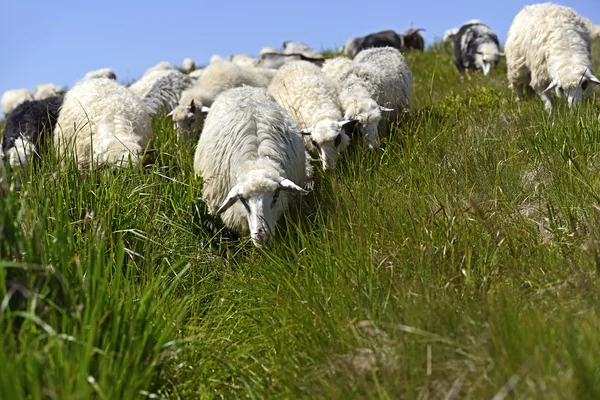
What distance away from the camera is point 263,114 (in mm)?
5316

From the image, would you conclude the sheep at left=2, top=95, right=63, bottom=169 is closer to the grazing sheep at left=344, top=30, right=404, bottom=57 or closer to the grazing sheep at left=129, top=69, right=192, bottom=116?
the grazing sheep at left=129, top=69, right=192, bottom=116

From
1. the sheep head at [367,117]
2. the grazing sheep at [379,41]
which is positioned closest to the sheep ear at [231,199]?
the sheep head at [367,117]

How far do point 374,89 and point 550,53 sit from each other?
2.16 meters

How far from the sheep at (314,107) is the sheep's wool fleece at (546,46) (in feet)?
8.49

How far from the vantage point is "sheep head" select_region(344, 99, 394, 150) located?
→ 6.28 metres

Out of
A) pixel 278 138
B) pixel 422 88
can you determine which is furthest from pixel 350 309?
pixel 422 88

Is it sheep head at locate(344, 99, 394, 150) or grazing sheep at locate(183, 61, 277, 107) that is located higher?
grazing sheep at locate(183, 61, 277, 107)

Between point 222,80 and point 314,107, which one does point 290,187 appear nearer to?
point 314,107

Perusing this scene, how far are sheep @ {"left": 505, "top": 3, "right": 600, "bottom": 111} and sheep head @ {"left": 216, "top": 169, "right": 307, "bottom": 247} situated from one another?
3.46 meters

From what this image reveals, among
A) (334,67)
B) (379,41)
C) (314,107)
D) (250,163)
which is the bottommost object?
(250,163)

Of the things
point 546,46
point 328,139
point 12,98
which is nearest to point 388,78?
point 546,46

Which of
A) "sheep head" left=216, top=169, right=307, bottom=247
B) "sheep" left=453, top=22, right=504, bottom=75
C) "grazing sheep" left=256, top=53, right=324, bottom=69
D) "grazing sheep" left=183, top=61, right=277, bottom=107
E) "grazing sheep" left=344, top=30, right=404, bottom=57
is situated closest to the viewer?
"sheep head" left=216, top=169, right=307, bottom=247

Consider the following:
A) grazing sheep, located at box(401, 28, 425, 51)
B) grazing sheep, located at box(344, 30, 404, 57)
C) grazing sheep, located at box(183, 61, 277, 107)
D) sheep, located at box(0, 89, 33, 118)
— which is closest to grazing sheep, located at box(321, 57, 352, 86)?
grazing sheep, located at box(183, 61, 277, 107)

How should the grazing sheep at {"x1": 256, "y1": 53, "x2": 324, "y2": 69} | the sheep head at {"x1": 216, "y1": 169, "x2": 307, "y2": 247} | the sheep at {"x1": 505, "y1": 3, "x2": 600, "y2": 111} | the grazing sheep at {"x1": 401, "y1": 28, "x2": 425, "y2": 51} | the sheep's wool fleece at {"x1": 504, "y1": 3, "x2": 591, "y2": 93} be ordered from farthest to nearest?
the grazing sheep at {"x1": 401, "y1": 28, "x2": 425, "y2": 51}
the grazing sheep at {"x1": 256, "y1": 53, "x2": 324, "y2": 69}
the sheep's wool fleece at {"x1": 504, "y1": 3, "x2": 591, "y2": 93}
the sheep at {"x1": 505, "y1": 3, "x2": 600, "y2": 111}
the sheep head at {"x1": 216, "y1": 169, "x2": 307, "y2": 247}
